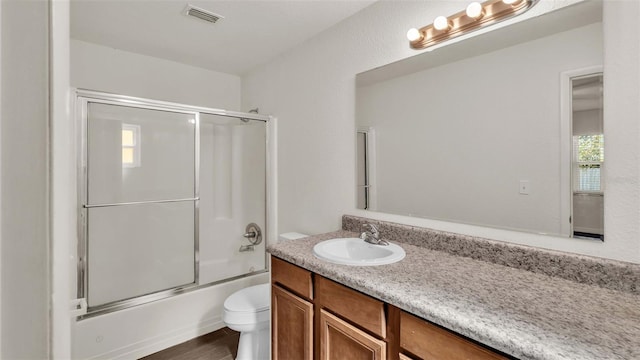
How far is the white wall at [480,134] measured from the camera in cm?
121

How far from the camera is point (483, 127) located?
142cm

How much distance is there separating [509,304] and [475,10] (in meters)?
1.24

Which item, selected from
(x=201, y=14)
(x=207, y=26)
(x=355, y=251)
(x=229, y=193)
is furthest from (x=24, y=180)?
(x=229, y=193)

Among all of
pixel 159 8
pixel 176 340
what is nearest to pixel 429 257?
pixel 176 340

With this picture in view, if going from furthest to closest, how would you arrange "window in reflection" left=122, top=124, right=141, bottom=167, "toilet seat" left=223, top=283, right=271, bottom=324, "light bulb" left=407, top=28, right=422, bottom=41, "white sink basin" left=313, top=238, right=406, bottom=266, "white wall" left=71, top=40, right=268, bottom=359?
"window in reflection" left=122, top=124, right=141, bottom=167 < "white wall" left=71, top=40, right=268, bottom=359 < "toilet seat" left=223, top=283, right=271, bottom=324 < "light bulb" left=407, top=28, right=422, bottom=41 < "white sink basin" left=313, top=238, right=406, bottom=266

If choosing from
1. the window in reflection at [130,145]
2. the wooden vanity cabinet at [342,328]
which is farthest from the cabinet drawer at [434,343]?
the window in reflection at [130,145]

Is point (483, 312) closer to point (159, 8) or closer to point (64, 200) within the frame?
point (64, 200)

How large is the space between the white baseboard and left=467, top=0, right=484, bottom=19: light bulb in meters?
2.66

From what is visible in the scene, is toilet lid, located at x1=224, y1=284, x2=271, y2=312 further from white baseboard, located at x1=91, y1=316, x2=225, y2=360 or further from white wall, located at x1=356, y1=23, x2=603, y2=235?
white wall, located at x1=356, y1=23, x2=603, y2=235

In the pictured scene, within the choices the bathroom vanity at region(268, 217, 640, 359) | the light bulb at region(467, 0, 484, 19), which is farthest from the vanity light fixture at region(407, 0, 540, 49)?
the bathroom vanity at region(268, 217, 640, 359)

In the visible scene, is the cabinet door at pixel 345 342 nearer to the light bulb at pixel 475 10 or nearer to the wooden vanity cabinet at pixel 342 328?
the wooden vanity cabinet at pixel 342 328

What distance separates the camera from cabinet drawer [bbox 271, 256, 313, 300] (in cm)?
137

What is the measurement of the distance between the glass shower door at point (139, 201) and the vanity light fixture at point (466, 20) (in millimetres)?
1726

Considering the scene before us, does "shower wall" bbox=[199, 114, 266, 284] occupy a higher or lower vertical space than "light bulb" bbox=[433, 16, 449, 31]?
lower
